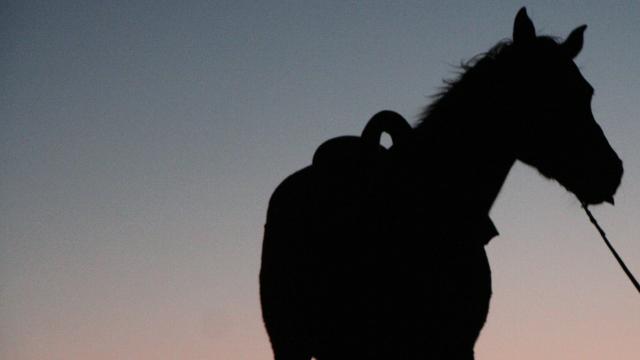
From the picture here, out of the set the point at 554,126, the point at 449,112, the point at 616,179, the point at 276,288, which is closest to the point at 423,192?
the point at 449,112

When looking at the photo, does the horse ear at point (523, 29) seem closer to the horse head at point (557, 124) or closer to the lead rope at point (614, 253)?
the horse head at point (557, 124)

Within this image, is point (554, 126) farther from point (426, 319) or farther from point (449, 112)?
point (426, 319)

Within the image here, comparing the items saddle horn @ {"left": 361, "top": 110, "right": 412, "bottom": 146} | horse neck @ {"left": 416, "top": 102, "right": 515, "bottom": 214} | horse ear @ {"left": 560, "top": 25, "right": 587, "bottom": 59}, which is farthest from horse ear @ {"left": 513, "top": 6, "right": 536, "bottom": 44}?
saddle horn @ {"left": 361, "top": 110, "right": 412, "bottom": 146}

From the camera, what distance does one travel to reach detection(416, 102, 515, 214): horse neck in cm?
436

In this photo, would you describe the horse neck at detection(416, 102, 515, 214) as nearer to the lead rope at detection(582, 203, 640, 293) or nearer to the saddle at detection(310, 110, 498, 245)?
the saddle at detection(310, 110, 498, 245)

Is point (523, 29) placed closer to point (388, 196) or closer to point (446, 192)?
point (446, 192)

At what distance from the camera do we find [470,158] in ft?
14.5

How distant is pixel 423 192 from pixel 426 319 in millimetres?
715

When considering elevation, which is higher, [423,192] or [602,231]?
[423,192]

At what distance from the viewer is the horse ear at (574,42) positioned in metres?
4.70

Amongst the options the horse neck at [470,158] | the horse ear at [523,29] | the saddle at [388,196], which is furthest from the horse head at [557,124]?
the saddle at [388,196]

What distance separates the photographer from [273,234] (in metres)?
5.82

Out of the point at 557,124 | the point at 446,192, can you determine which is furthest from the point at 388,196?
the point at 557,124

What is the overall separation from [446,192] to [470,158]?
252mm
